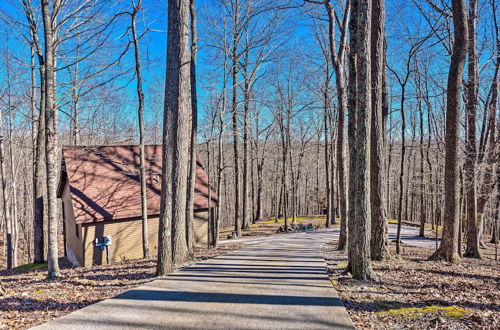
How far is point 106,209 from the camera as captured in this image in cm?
1555

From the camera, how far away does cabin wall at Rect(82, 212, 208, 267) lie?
14.8 metres

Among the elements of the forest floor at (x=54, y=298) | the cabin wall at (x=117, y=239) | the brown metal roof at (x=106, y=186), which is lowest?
the cabin wall at (x=117, y=239)

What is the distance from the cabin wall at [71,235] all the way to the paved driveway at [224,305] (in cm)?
1074

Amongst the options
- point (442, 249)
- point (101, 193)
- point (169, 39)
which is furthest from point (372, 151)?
point (101, 193)

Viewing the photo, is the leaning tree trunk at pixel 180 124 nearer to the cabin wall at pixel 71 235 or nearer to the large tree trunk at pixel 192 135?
the large tree trunk at pixel 192 135

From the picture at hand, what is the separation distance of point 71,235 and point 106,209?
3407mm

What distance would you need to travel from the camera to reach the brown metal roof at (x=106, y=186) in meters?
15.3

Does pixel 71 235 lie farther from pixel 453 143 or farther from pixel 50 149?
pixel 453 143

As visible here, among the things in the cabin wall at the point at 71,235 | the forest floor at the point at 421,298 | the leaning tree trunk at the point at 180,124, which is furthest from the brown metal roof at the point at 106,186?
the forest floor at the point at 421,298

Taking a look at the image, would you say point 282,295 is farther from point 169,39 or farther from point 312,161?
point 312,161

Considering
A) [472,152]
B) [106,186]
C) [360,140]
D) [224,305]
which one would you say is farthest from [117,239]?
[472,152]

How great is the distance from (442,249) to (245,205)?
666 inches

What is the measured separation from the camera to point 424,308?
446cm

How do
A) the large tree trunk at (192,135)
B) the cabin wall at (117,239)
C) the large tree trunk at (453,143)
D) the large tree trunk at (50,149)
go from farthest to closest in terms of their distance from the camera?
the cabin wall at (117,239) < the large tree trunk at (192,135) < the large tree trunk at (453,143) < the large tree trunk at (50,149)
